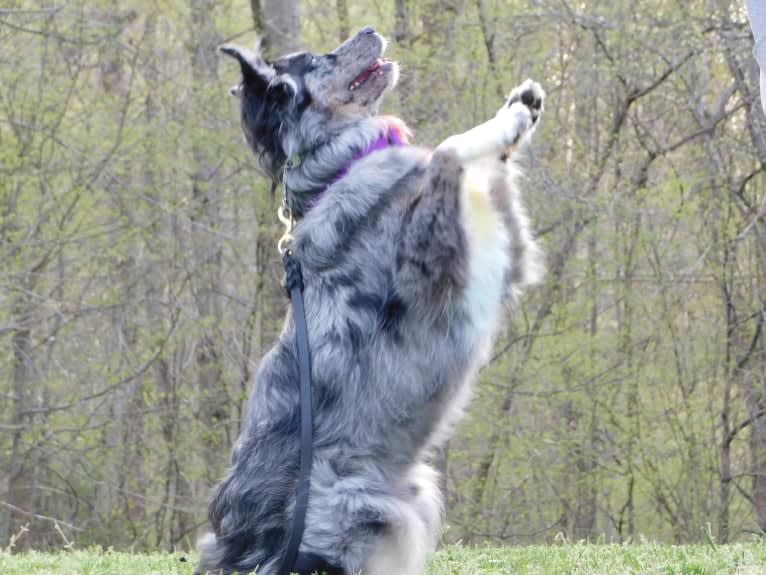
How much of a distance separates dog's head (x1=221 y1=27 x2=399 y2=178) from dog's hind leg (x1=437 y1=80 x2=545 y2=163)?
72 centimetres

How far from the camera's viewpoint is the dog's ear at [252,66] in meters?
4.86

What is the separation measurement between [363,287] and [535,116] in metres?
1.17

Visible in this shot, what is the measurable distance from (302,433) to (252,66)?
5.83 ft

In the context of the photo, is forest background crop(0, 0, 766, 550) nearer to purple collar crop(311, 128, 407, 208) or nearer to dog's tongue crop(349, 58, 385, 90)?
dog's tongue crop(349, 58, 385, 90)

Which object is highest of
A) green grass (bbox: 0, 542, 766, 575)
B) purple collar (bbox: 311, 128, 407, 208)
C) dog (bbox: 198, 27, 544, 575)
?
purple collar (bbox: 311, 128, 407, 208)

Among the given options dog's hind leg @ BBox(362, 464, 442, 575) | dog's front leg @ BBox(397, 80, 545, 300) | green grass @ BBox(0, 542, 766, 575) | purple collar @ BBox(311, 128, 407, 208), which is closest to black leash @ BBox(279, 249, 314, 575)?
dog's hind leg @ BBox(362, 464, 442, 575)

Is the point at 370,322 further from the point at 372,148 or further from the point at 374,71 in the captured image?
the point at 374,71

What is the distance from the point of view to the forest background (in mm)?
11742

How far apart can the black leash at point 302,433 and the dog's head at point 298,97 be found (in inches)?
36.6

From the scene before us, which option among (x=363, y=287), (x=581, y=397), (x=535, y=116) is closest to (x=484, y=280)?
(x=363, y=287)

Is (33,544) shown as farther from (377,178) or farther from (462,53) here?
(377,178)

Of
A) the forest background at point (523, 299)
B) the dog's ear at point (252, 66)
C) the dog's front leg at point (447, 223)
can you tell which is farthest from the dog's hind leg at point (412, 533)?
the forest background at point (523, 299)

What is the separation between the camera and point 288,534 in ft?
13.4

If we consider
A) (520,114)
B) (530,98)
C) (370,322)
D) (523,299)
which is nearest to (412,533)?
(370,322)
